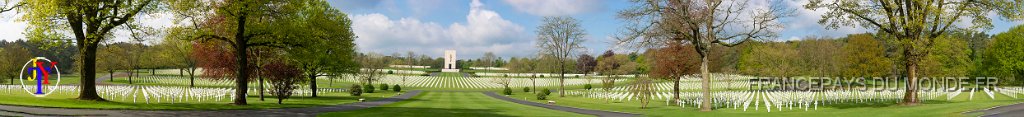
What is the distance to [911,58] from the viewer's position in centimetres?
2545

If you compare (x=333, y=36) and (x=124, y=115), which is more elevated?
(x=333, y=36)

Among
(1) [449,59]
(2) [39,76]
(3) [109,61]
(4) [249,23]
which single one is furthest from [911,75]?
(1) [449,59]

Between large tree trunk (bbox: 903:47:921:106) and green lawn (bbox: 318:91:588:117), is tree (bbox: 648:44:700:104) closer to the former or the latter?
green lawn (bbox: 318:91:588:117)

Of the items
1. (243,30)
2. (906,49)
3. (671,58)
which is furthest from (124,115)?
(671,58)

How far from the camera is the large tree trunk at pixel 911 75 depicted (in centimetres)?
2538

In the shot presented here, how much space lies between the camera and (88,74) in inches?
896

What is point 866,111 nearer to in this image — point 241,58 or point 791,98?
point 791,98

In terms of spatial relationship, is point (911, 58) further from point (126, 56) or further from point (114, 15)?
point (126, 56)

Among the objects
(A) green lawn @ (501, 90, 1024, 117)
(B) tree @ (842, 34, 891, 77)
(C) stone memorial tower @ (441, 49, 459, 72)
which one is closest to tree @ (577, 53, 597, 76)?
(C) stone memorial tower @ (441, 49, 459, 72)

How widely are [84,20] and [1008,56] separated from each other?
244 ft

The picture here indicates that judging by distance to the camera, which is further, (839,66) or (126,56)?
(126,56)

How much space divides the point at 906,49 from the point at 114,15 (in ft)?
91.4

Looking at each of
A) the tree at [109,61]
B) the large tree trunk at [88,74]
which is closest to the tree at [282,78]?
the large tree trunk at [88,74]

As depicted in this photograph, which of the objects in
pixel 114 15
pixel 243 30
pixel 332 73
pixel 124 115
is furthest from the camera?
pixel 332 73
